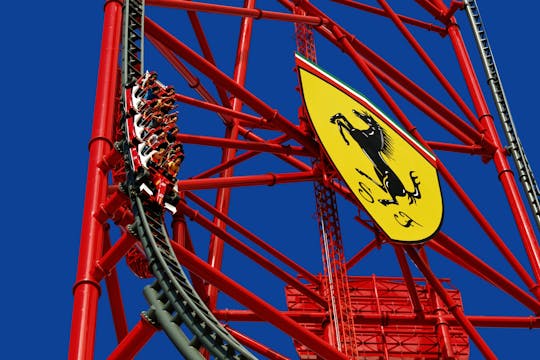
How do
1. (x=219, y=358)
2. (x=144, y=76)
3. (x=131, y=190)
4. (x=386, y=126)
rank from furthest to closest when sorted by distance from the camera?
(x=386, y=126), (x=144, y=76), (x=131, y=190), (x=219, y=358)

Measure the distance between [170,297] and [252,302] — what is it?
3256mm

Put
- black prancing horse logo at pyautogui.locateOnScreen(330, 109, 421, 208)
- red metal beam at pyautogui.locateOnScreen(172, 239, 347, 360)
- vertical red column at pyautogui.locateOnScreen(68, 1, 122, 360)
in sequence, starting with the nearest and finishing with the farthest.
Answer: vertical red column at pyautogui.locateOnScreen(68, 1, 122, 360)
red metal beam at pyautogui.locateOnScreen(172, 239, 347, 360)
black prancing horse logo at pyautogui.locateOnScreen(330, 109, 421, 208)

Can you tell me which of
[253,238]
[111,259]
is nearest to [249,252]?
[253,238]

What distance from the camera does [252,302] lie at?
2205 cm

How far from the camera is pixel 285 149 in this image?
28.1 meters

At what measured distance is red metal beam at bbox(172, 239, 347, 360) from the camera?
71.4 ft

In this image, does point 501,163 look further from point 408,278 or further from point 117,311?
point 117,311

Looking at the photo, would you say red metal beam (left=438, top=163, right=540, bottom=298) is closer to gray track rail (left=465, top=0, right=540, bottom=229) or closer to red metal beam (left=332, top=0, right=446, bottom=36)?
gray track rail (left=465, top=0, right=540, bottom=229)

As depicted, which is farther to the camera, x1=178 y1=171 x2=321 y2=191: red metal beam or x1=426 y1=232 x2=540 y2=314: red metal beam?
x1=426 y1=232 x2=540 y2=314: red metal beam

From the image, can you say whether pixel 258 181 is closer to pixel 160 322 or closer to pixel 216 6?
pixel 216 6

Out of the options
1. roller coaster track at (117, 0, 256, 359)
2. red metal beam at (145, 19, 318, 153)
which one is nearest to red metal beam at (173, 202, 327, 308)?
red metal beam at (145, 19, 318, 153)

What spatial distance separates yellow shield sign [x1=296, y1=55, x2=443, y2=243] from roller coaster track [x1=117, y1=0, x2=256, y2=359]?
20.2 ft

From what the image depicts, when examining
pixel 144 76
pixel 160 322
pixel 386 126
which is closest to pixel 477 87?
pixel 386 126

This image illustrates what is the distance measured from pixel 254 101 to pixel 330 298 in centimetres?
412
